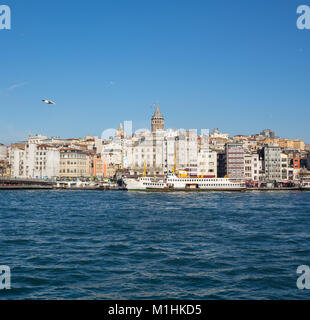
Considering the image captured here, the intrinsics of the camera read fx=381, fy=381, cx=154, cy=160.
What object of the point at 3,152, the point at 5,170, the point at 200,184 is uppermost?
the point at 3,152

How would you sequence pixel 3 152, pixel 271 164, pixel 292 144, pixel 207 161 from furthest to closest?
pixel 292 144 < pixel 3 152 < pixel 207 161 < pixel 271 164

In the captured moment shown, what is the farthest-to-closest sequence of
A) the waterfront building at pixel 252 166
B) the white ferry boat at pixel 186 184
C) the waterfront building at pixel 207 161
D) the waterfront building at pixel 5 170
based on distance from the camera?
the waterfront building at pixel 5 170 → the waterfront building at pixel 207 161 → the waterfront building at pixel 252 166 → the white ferry boat at pixel 186 184

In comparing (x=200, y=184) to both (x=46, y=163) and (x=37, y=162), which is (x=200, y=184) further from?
(x=37, y=162)

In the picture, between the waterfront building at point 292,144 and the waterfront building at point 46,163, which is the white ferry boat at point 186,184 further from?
the waterfront building at point 292,144

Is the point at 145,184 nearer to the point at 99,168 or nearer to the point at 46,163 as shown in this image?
the point at 99,168

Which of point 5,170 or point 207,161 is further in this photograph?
point 5,170

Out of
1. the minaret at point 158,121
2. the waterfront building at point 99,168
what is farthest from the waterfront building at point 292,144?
the waterfront building at point 99,168

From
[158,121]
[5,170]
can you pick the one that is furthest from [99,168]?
[158,121]

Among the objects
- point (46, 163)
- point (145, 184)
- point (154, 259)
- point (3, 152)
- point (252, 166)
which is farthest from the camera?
point (3, 152)

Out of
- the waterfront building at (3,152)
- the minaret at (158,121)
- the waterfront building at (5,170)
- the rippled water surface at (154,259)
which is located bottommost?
the rippled water surface at (154,259)

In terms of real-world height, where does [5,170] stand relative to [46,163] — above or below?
below

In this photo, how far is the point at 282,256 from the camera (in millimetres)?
15258

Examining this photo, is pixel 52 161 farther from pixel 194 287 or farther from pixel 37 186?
pixel 194 287

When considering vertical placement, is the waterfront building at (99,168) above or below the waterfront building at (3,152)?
below
